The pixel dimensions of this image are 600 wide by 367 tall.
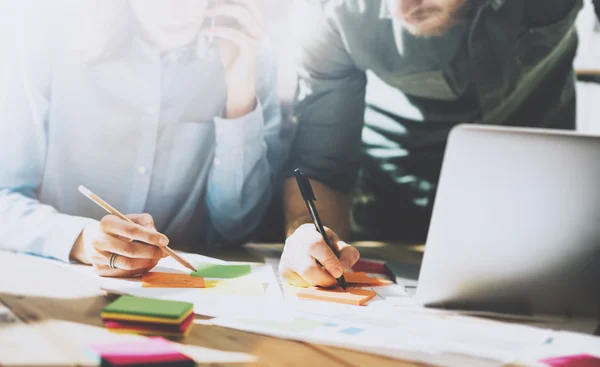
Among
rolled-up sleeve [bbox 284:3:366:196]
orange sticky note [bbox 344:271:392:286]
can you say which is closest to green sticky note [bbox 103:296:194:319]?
orange sticky note [bbox 344:271:392:286]

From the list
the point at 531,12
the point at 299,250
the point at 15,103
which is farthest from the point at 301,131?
the point at 531,12

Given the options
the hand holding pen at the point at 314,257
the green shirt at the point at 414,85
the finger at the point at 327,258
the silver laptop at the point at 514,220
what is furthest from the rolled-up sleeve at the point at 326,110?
the silver laptop at the point at 514,220

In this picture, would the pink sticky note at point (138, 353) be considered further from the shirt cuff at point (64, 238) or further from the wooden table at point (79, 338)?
the shirt cuff at point (64, 238)

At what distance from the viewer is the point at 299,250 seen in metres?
1.08

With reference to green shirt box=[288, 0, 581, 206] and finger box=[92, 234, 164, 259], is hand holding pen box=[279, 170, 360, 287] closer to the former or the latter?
finger box=[92, 234, 164, 259]

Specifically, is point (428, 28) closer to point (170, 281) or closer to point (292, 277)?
point (292, 277)

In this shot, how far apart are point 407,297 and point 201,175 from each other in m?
0.73

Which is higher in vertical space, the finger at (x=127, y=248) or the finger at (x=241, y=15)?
the finger at (x=241, y=15)

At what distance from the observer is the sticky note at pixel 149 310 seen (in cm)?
75

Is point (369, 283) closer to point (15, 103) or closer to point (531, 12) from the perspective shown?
point (15, 103)

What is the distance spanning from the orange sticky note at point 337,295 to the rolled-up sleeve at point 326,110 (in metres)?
0.65

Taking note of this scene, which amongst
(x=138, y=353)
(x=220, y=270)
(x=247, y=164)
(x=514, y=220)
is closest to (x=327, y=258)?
(x=220, y=270)

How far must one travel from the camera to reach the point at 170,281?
3.25ft

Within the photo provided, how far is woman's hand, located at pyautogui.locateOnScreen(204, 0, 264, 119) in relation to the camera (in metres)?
1.52
